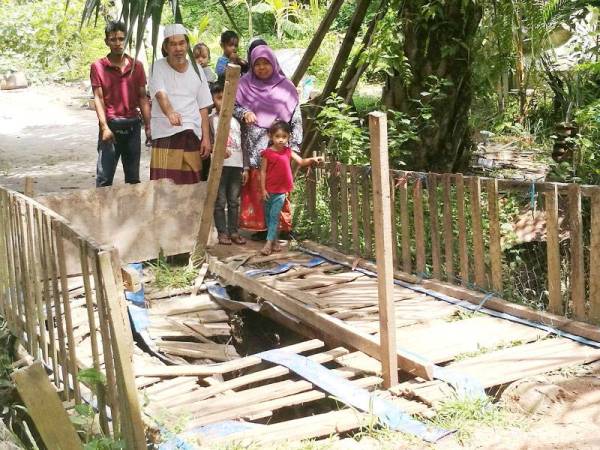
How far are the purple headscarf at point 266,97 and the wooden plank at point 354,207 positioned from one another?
0.80 m

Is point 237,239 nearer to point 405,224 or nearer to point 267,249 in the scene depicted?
point 267,249

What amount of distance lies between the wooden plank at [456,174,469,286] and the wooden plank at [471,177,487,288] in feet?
0.23

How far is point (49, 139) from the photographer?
1262 centimetres

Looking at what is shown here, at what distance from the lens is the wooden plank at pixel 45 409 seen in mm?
2806

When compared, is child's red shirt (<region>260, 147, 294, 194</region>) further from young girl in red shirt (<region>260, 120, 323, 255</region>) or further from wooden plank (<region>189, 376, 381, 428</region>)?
wooden plank (<region>189, 376, 381, 428</region>)

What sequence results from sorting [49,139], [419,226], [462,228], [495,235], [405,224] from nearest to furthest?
[495,235], [462,228], [419,226], [405,224], [49,139]

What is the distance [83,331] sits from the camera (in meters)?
4.91

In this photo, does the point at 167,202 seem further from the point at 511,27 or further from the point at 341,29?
the point at 341,29

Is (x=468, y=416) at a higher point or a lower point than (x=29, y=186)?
lower

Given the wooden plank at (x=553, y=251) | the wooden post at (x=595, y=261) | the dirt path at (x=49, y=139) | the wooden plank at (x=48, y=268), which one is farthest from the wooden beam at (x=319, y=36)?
the wooden plank at (x=48, y=268)

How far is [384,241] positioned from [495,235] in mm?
1464

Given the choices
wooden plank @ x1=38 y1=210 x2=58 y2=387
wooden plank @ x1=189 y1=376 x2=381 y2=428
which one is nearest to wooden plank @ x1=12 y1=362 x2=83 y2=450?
wooden plank @ x1=189 y1=376 x2=381 y2=428

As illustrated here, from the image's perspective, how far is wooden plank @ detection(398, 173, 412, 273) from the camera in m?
5.55

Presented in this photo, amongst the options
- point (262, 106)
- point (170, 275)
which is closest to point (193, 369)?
point (170, 275)
